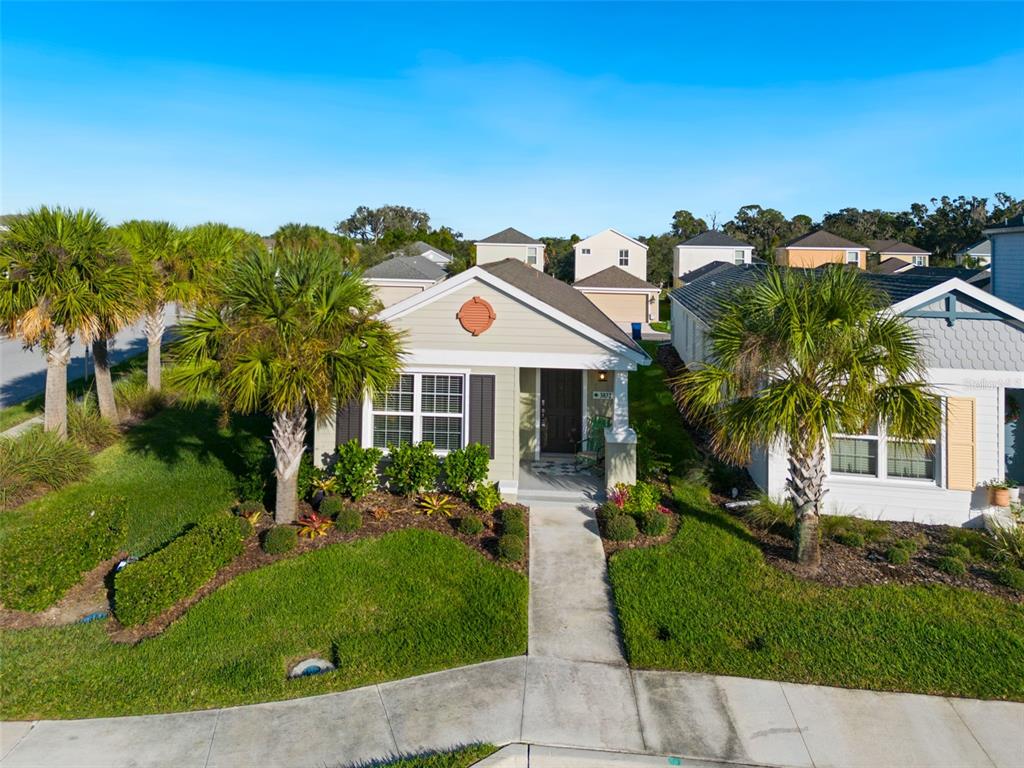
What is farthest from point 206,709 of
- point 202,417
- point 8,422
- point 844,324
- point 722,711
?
point 8,422

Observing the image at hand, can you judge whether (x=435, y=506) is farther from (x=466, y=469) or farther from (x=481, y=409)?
(x=481, y=409)

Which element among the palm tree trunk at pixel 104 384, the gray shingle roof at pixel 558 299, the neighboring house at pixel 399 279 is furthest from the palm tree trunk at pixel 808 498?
the neighboring house at pixel 399 279

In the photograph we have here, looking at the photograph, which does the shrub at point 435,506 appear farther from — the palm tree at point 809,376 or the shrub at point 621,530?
the palm tree at point 809,376

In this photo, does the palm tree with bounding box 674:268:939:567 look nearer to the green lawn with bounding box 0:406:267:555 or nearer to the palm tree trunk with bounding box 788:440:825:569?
the palm tree trunk with bounding box 788:440:825:569

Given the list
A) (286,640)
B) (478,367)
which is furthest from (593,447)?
(286,640)

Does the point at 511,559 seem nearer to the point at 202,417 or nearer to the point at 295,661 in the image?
the point at 295,661
